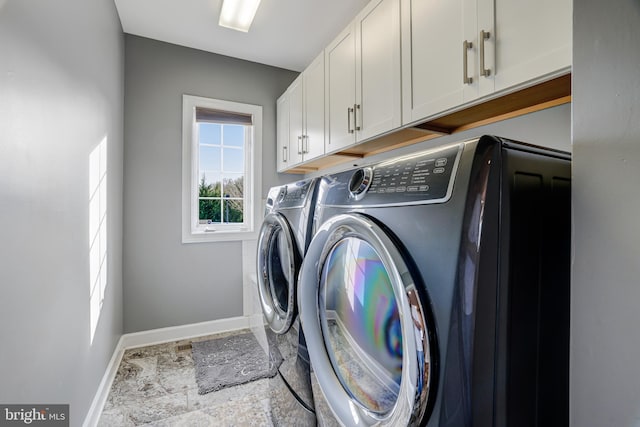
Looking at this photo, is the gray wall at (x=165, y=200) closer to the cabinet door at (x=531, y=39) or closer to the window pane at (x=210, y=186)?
the window pane at (x=210, y=186)

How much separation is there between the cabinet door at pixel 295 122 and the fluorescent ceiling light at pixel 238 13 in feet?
1.84

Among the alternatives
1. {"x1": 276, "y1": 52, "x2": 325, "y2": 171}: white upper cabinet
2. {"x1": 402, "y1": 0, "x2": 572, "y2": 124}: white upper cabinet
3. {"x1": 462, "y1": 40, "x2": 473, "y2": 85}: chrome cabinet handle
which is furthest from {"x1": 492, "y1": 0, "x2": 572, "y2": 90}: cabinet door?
{"x1": 276, "y1": 52, "x2": 325, "y2": 171}: white upper cabinet

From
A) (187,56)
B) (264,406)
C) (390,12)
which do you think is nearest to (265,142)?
(187,56)

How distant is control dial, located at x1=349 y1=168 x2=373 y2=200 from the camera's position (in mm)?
769

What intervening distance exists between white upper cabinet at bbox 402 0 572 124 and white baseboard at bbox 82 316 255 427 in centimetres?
235

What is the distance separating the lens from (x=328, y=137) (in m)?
2.09

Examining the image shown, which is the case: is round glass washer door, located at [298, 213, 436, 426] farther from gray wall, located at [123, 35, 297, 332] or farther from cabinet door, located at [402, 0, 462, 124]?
gray wall, located at [123, 35, 297, 332]

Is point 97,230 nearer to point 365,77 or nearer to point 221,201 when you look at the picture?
point 221,201

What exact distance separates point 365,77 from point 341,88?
0.27 metres

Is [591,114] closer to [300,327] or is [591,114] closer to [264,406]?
[300,327]

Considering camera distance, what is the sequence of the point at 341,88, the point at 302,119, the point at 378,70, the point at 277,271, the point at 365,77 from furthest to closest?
the point at 302,119 < the point at 341,88 < the point at 365,77 < the point at 378,70 < the point at 277,271

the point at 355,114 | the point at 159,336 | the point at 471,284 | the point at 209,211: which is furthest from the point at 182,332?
the point at 471,284

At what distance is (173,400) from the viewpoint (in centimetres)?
177

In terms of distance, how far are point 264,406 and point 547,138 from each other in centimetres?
198
